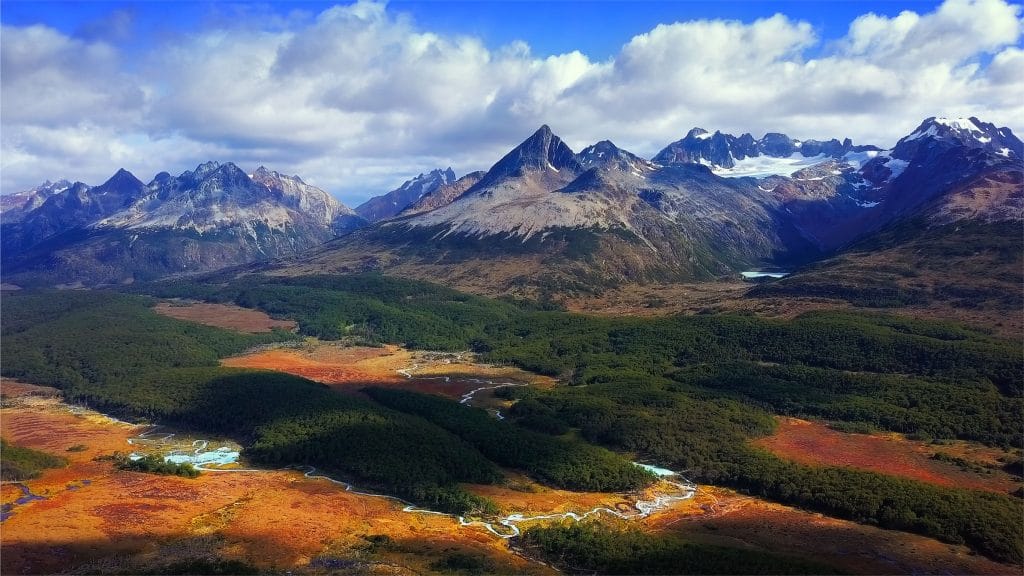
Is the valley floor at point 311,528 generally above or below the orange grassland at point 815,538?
above

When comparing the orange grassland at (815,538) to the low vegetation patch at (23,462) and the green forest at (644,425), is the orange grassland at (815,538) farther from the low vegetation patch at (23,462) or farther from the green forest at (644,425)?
the low vegetation patch at (23,462)

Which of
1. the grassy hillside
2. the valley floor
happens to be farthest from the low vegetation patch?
the grassy hillside

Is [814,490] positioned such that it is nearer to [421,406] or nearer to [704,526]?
[704,526]

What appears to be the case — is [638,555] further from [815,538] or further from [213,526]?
[213,526]

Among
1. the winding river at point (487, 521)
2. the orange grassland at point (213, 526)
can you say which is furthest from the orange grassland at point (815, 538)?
the orange grassland at point (213, 526)

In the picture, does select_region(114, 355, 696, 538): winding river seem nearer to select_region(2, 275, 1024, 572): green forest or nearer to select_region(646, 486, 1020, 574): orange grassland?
select_region(2, 275, 1024, 572): green forest

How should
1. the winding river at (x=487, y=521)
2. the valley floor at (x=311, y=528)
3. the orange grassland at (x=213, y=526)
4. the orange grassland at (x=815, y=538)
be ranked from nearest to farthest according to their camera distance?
1. the orange grassland at (x=213, y=526)
2. the valley floor at (x=311, y=528)
3. the orange grassland at (x=815, y=538)
4. the winding river at (x=487, y=521)

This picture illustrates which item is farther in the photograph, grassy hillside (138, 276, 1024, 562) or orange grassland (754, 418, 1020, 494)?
orange grassland (754, 418, 1020, 494)
